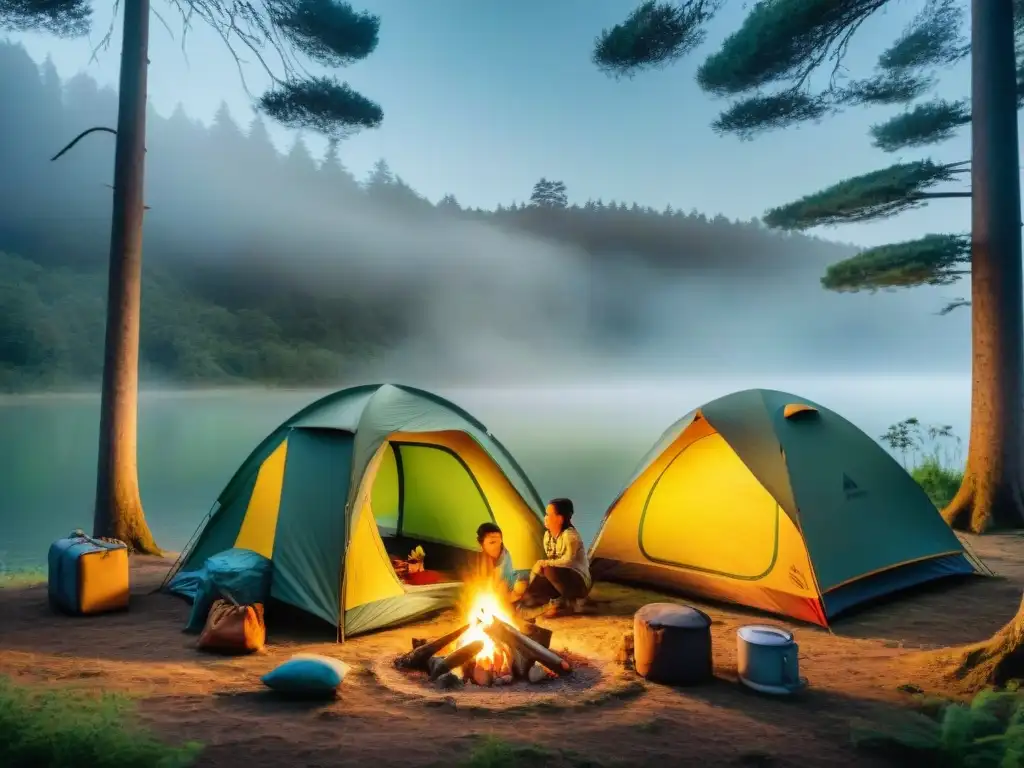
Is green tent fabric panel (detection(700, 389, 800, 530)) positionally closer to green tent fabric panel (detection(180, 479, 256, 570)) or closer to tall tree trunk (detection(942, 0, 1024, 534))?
green tent fabric panel (detection(180, 479, 256, 570))

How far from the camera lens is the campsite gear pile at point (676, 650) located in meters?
4.14

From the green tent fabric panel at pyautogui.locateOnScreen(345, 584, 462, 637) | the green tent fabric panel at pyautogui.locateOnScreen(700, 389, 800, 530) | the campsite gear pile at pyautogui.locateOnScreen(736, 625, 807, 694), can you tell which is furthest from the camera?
the green tent fabric panel at pyautogui.locateOnScreen(700, 389, 800, 530)

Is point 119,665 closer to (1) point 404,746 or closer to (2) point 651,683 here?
(1) point 404,746

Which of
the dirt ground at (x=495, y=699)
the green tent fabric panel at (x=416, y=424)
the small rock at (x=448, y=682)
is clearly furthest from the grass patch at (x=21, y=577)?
the small rock at (x=448, y=682)

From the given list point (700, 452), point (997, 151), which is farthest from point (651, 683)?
point (997, 151)

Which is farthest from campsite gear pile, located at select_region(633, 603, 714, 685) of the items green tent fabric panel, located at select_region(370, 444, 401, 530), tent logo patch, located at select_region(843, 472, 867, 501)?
green tent fabric panel, located at select_region(370, 444, 401, 530)

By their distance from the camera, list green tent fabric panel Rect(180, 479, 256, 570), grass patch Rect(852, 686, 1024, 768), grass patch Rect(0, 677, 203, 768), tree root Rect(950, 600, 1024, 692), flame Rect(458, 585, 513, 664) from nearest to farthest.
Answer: grass patch Rect(0, 677, 203, 768), grass patch Rect(852, 686, 1024, 768), tree root Rect(950, 600, 1024, 692), flame Rect(458, 585, 513, 664), green tent fabric panel Rect(180, 479, 256, 570)

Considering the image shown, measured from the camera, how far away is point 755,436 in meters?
5.95

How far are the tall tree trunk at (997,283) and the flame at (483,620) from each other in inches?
284

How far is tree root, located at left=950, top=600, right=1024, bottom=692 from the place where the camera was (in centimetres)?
378

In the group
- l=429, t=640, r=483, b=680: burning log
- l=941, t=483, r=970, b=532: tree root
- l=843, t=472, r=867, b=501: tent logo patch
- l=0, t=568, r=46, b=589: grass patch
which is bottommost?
l=0, t=568, r=46, b=589: grass patch

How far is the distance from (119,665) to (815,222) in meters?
10.6

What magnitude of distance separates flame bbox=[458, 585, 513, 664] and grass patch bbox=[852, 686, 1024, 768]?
1933 mm

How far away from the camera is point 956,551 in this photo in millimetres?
6578
